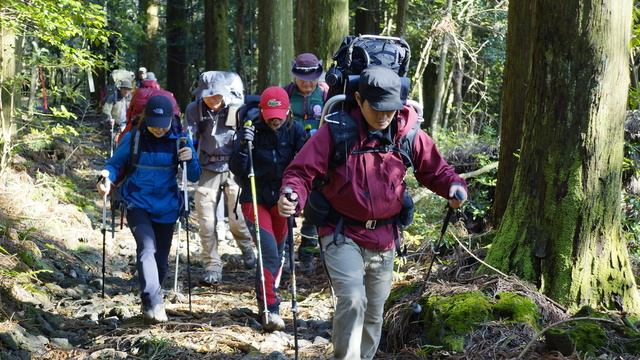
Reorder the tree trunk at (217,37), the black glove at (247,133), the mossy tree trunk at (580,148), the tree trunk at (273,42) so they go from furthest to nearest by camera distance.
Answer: the tree trunk at (217,37)
the tree trunk at (273,42)
the black glove at (247,133)
the mossy tree trunk at (580,148)

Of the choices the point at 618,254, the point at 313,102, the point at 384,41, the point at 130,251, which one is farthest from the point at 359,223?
the point at 130,251

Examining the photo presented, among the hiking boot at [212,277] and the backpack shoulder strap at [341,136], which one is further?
the hiking boot at [212,277]

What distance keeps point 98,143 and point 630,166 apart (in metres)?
19.1

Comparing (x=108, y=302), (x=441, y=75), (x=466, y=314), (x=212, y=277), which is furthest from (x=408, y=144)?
(x=441, y=75)

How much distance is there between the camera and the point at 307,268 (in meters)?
9.52

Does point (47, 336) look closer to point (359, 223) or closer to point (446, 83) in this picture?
point (359, 223)

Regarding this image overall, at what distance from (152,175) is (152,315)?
4.63ft

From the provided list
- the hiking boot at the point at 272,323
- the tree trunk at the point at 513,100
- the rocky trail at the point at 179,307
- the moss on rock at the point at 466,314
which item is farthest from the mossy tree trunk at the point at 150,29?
the moss on rock at the point at 466,314

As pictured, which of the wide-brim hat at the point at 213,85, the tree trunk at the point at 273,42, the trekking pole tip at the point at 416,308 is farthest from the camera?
the tree trunk at the point at 273,42

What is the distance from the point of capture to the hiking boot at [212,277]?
28.7 ft

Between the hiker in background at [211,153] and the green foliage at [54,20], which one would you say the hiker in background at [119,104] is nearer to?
the green foliage at [54,20]

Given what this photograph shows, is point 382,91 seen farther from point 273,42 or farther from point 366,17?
point 366,17

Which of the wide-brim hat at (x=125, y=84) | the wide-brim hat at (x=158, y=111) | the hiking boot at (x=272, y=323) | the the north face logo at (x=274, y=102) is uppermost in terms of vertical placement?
the wide-brim hat at (x=125, y=84)

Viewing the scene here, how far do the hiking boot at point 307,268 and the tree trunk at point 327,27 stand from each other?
381 centimetres
